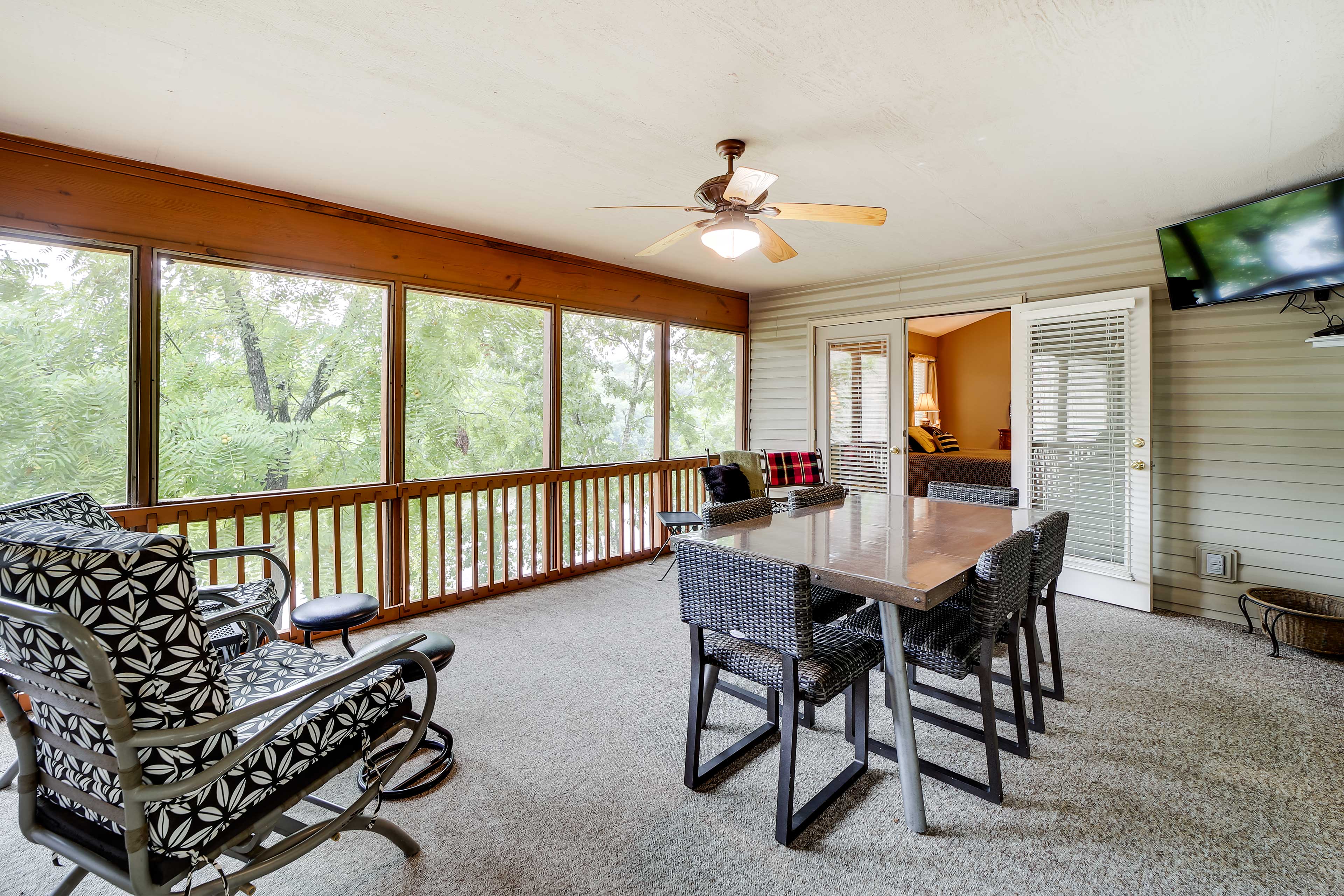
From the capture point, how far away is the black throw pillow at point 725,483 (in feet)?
14.3

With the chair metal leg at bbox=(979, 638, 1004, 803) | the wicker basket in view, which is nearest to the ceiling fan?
the chair metal leg at bbox=(979, 638, 1004, 803)

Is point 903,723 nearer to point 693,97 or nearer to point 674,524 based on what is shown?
point 693,97

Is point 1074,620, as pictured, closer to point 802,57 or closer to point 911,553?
point 911,553

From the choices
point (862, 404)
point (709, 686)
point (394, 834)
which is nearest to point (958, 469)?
point (862, 404)

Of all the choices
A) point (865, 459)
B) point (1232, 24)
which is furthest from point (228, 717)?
point (865, 459)

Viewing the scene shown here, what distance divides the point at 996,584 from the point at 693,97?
2.11 m

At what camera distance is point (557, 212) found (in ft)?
11.9

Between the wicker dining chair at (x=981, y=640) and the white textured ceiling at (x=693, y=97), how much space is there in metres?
1.73

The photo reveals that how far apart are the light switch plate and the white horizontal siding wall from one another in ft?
0.12

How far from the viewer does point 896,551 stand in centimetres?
211

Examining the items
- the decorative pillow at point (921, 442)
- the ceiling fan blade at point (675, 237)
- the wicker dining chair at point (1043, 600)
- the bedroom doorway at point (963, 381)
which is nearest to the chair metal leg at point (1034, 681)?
the wicker dining chair at point (1043, 600)

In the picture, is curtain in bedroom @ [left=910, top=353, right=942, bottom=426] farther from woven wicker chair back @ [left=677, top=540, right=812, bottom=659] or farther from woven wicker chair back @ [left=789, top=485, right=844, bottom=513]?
woven wicker chair back @ [left=677, top=540, right=812, bottom=659]

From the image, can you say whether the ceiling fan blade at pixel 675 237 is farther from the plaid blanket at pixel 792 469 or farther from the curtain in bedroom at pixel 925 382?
the curtain in bedroom at pixel 925 382

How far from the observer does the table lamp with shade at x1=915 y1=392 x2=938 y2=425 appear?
8.40 meters
